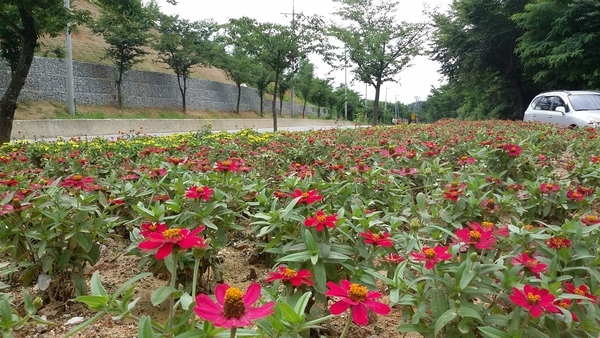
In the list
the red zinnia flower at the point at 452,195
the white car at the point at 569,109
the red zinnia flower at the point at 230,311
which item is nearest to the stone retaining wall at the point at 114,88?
the white car at the point at 569,109

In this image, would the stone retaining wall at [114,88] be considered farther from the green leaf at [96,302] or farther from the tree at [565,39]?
the green leaf at [96,302]

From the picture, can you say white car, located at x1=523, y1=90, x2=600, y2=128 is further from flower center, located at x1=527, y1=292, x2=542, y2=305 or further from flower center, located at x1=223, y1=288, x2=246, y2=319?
flower center, located at x1=223, y1=288, x2=246, y2=319

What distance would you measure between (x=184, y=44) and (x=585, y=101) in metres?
22.2

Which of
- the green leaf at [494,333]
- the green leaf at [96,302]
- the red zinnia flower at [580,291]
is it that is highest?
the green leaf at [96,302]

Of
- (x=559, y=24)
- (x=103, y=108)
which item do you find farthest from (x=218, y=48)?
(x=559, y=24)

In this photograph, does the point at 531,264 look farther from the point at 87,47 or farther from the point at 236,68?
the point at 236,68

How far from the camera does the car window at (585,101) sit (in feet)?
28.4

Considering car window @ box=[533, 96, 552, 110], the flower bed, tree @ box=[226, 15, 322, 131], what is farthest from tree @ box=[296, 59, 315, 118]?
the flower bed

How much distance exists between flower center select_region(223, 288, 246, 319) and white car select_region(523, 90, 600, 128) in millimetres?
8468

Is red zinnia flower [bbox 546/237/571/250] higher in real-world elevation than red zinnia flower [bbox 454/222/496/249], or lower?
lower

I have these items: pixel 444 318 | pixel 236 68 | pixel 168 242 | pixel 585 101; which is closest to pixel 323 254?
pixel 444 318

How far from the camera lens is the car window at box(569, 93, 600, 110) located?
8.66 m

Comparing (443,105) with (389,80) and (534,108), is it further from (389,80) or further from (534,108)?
(534,108)

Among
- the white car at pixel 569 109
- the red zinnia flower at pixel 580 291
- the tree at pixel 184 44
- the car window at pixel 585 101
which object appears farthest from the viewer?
the tree at pixel 184 44
